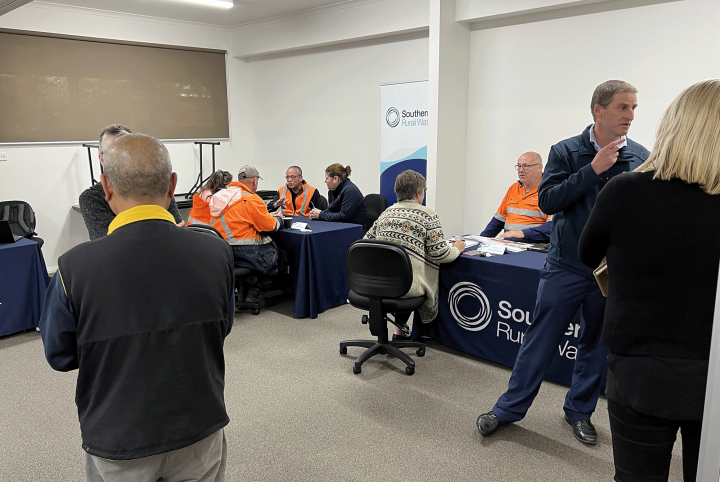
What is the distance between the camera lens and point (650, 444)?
133 cm

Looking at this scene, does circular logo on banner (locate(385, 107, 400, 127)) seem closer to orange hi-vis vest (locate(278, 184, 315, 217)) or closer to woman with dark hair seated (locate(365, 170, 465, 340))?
orange hi-vis vest (locate(278, 184, 315, 217))

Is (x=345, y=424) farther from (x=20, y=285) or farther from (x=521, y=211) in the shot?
(x=20, y=285)

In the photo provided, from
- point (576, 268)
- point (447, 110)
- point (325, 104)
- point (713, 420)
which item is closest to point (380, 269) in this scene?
point (576, 268)

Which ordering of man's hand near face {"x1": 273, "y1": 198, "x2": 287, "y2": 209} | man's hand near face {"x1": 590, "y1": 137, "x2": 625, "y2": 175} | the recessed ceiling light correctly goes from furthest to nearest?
the recessed ceiling light → man's hand near face {"x1": 273, "y1": 198, "x2": 287, "y2": 209} → man's hand near face {"x1": 590, "y1": 137, "x2": 625, "y2": 175}

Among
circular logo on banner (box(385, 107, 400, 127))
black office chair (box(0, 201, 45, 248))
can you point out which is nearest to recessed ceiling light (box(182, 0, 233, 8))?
circular logo on banner (box(385, 107, 400, 127))

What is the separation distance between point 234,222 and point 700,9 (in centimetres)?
375

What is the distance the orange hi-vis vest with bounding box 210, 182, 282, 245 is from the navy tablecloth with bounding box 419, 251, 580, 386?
154cm

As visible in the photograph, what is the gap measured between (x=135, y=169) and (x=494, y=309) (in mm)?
2498

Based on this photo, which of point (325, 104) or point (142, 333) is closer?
point (142, 333)

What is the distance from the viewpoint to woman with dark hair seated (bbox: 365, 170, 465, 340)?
3.17 metres

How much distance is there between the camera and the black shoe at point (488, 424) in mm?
2520

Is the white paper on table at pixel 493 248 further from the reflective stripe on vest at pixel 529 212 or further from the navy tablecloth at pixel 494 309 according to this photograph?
the reflective stripe on vest at pixel 529 212

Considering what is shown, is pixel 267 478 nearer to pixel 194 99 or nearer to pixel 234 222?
pixel 234 222

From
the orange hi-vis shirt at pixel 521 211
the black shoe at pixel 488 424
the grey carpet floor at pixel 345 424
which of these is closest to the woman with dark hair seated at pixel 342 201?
the orange hi-vis shirt at pixel 521 211
